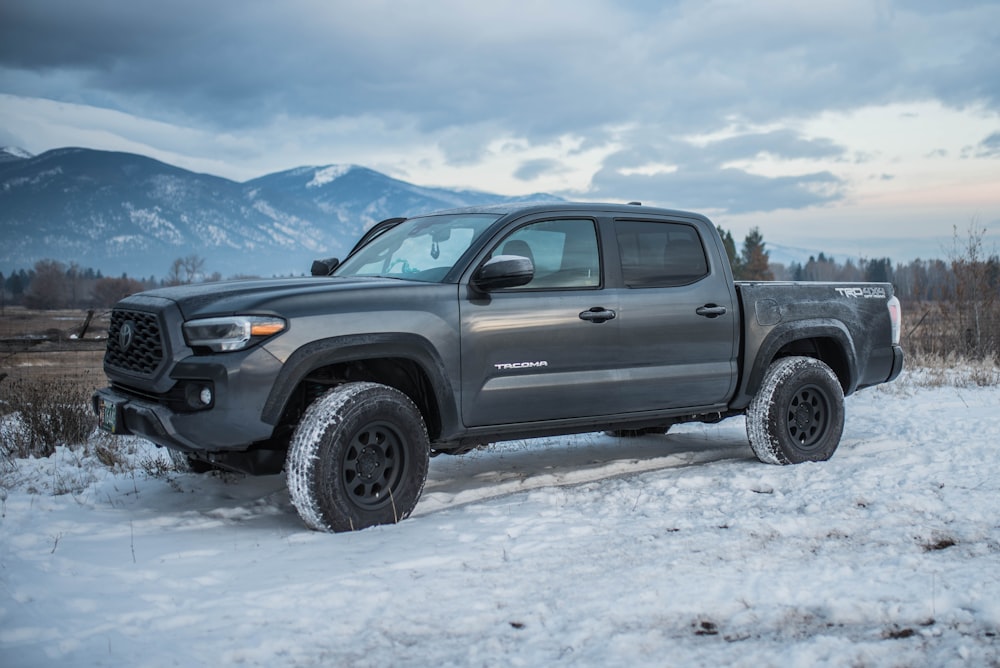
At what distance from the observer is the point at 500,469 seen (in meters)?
6.80

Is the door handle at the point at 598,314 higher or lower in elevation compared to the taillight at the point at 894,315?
higher

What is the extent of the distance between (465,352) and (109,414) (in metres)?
2.05

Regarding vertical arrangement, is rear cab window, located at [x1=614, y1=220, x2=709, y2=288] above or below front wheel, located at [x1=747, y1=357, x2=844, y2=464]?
above

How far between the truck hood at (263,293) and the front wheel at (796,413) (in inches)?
109

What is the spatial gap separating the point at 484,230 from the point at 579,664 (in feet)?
10.2

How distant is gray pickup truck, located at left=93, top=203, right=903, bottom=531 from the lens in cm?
458

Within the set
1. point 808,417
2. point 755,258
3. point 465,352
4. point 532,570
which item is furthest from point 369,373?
point 755,258

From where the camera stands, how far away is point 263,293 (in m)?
4.79

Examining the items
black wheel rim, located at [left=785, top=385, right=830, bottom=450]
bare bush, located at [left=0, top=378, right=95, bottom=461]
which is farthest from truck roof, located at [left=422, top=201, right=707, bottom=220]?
bare bush, located at [left=0, top=378, right=95, bottom=461]

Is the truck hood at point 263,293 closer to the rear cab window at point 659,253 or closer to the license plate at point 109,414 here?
the license plate at point 109,414

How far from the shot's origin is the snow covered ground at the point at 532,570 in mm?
3174

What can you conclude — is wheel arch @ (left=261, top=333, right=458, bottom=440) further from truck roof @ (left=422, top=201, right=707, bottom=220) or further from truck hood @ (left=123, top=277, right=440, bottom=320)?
truck roof @ (left=422, top=201, right=707, bottom=220)

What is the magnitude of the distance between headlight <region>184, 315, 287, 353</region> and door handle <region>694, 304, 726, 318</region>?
3094 mm

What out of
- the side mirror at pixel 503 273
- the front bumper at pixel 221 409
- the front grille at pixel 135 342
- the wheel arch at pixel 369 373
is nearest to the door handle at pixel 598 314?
the side mirror at pixel 503 273
